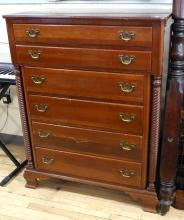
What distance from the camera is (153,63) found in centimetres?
157

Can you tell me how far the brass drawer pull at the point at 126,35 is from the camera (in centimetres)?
153

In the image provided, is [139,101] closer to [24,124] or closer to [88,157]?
[88,157]

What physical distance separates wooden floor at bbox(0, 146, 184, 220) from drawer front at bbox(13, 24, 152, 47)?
105 cm

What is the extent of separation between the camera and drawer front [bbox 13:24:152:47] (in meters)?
1.53

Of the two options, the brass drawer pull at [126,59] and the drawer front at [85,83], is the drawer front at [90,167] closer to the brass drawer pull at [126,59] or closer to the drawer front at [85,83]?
the drawer front at [85,83]

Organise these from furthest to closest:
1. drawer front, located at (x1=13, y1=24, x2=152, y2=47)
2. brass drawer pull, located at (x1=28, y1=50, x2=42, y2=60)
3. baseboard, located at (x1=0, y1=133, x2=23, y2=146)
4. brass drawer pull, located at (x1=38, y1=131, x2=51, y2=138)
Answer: baseboard, located at (x1=0, y1=133, x2=23, y2=146), brass drawer pull, located at (x1=38, y1=131, x2=51, y2=138), brass drawer pull, located at (x1=28, y1=50, x2=42, y2=60), drawer front, located at (x1=13, y1=24, x2=152, y2=47)

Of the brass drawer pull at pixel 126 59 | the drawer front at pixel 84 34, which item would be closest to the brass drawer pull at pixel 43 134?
the drawer front at pixel 84 34

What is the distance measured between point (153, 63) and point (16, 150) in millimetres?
1626

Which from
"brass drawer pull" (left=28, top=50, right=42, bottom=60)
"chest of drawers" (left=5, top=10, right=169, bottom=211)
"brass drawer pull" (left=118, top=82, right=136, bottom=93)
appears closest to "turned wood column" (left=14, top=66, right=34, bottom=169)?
"chest of drawers" (left=5, top=10, right=169, bottom=211)

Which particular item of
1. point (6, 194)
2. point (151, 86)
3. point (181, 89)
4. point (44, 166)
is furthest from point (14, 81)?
point (181, 89)

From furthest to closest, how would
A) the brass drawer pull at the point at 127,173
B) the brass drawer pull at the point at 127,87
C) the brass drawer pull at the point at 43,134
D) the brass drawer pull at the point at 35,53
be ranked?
the brass drawer pull at the point at 43,134 → the brass drawer pull at the point at 127,173 → the brass drawer pull at the point at 35,53 → the brass drawer pull at the point at 127,87

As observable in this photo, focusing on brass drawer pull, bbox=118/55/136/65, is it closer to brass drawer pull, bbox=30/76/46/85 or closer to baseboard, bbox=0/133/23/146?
brass drawer pull, bbox=30/76/46/85

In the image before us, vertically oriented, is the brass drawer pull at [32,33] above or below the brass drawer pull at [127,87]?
above

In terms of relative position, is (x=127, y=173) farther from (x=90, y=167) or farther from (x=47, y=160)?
(x=47, y=160)
